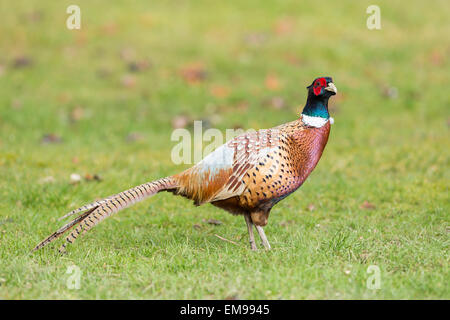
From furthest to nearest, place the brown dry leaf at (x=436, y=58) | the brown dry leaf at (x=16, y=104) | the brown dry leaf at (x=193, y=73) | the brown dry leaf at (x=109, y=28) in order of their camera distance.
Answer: the brown dry leaf at (x=109, y=28) < the brown dry leaf at (x=436, y=58) < the brown dry leaf at (x=193, y=73) < the brown dry leaf at (x=16, y=104)

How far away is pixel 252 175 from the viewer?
187 inches

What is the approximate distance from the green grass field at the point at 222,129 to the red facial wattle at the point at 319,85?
3.89 ft

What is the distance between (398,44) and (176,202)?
22.9 feet

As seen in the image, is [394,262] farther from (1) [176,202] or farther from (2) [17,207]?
(2) [17,207]

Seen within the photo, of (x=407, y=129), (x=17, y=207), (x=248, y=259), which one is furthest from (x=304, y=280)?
(x=407, y=129)

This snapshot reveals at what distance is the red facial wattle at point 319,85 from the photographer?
4.93 metres

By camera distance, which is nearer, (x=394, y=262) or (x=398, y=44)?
(x=394, y=262)

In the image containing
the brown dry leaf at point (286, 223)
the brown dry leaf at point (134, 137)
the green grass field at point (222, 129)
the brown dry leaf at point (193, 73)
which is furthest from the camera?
the brown dry leaf at point (193, 73)

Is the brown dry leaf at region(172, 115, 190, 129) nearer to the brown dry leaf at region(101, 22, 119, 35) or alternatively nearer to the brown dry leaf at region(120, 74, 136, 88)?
the brown dry leaf at region(120, 74, 136, 88)

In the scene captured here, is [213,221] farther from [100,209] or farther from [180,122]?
[180,122]

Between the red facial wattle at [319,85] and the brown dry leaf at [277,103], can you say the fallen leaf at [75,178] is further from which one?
the brown dry leaf at [277,103]

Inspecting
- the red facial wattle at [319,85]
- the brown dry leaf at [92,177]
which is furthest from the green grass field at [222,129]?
the red facial wattle at [319,85]

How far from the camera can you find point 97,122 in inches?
366

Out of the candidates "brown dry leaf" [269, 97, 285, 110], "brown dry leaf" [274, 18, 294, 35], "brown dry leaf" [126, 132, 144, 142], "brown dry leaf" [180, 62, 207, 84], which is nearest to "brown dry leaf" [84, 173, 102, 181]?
"brown dry leaf" [126, 132, 144, 142]
